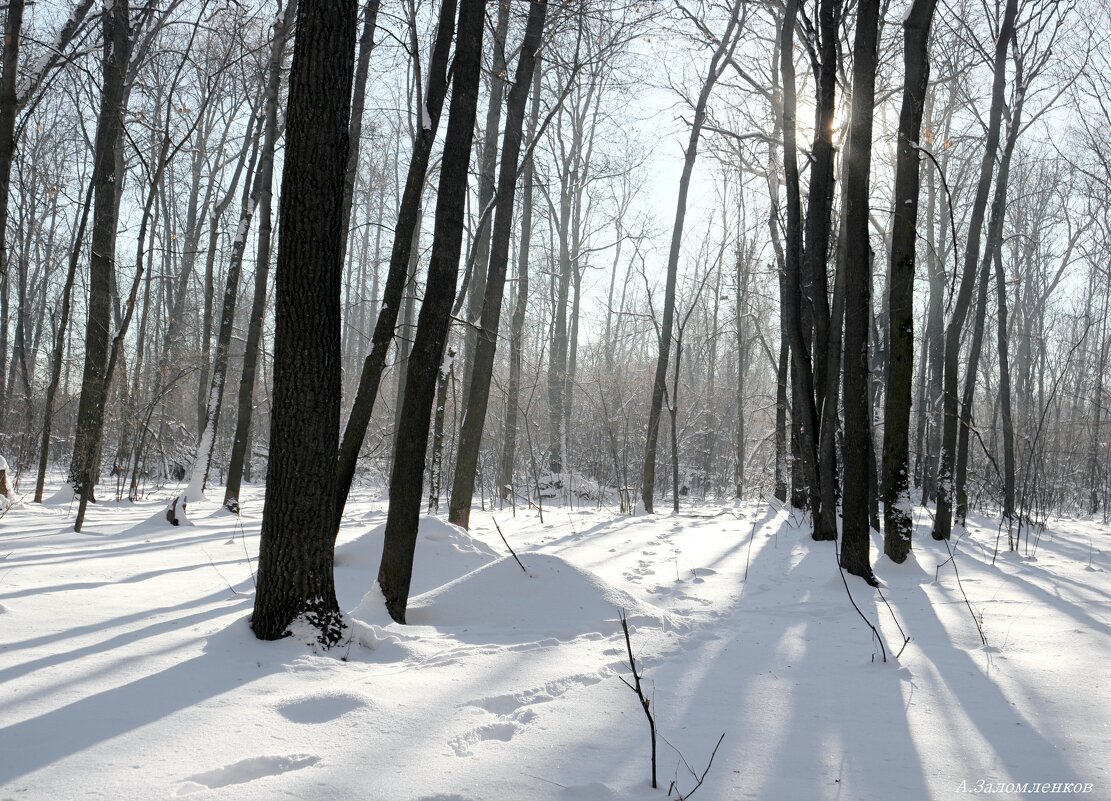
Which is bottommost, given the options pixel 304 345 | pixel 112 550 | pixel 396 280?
pixel 112 550

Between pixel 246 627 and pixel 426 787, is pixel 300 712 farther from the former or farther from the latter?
pixel 246 627

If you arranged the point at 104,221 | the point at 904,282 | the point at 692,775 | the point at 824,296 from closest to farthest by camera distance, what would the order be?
the point at 692,775 < the point at 904,282 < the point at 824,296 < the point at 104,221

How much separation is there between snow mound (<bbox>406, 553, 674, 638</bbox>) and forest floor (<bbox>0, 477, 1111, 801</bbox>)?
0.05 ft

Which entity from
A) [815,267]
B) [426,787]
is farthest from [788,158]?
[426,787]

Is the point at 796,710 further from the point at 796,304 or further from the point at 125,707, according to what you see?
the point at 796,304

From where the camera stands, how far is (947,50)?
12.7m

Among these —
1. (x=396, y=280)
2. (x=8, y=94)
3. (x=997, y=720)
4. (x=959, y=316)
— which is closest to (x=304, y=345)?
(x=396, y=280)

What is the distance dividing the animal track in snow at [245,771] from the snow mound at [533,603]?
1.98 metres

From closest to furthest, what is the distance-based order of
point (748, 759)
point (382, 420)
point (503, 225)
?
point (748, 759)
point (503, 225)
point (382, 420)

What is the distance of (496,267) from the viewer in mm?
7777

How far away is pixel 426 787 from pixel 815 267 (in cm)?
681

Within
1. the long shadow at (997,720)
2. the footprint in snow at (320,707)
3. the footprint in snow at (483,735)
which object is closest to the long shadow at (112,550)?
the footprint in snow at (320,707)

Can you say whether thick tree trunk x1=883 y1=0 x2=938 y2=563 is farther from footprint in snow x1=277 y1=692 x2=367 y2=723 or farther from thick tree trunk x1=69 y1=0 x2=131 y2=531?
thick tree trunk x1=69 y1=0 x2=131 y2=531

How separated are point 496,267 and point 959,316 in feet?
20.3
